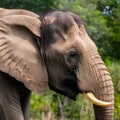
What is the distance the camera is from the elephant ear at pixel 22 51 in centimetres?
515

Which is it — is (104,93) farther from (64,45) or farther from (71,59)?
(64,45)

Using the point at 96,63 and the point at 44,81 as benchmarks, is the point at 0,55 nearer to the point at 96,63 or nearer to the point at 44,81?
the point at 44,81

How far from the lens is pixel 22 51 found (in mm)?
5215

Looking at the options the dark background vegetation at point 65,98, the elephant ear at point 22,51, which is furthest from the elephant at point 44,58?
the dark background vegetation at point 65,98

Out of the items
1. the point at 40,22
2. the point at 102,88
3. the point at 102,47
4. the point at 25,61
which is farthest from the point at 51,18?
the point at 102,47

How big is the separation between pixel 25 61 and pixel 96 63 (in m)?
0.60

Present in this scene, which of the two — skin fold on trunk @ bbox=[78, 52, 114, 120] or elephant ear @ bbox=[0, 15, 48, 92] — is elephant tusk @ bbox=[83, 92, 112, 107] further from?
elephant ear @ bbox=[0, 15, 48, 92]

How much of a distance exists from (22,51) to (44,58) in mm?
191

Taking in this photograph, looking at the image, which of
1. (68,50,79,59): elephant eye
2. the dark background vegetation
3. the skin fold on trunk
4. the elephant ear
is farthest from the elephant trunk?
the dark background vegetation

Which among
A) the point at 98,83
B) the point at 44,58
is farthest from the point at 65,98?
the point at 98,83

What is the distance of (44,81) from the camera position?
521 centimetres

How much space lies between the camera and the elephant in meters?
5.09

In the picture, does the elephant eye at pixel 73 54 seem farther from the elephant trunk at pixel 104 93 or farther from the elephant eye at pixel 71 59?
the elephant trunk at pixel 104 93

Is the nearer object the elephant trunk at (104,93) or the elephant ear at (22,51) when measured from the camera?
the elephant trunk at (104,93)
